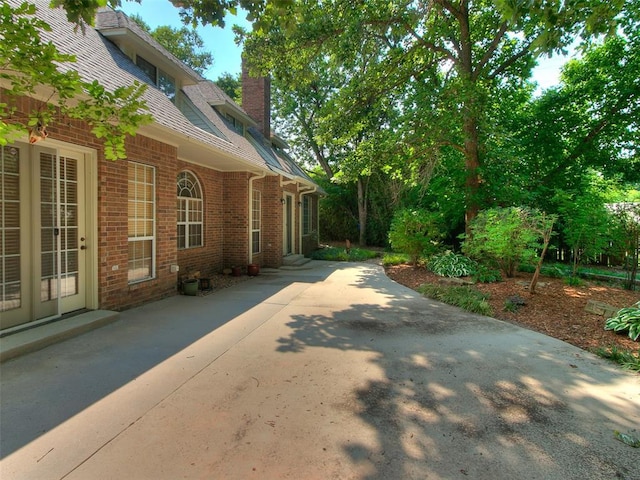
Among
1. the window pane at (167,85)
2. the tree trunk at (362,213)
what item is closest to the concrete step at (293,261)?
the window pane at (167,85)

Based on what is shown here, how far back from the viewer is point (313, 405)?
2916mm

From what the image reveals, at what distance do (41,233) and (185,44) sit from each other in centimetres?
2657

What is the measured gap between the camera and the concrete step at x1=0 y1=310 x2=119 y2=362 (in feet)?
12.1

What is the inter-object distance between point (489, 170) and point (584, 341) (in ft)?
20.0

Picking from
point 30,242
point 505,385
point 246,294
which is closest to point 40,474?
point 30,242

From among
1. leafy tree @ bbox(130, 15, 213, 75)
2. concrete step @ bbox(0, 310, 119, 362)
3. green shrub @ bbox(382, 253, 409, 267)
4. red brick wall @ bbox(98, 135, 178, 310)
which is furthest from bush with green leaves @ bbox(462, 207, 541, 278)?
leafy tree @ bbox(130, 15, 213, 75)

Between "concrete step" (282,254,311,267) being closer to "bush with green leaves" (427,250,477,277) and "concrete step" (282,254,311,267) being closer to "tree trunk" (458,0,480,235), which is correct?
"bush with green leaves" (427,250,477,277)

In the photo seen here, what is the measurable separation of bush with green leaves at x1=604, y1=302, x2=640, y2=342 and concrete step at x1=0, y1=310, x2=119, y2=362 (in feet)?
23.1

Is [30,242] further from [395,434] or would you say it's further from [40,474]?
[395,434]

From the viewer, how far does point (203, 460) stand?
2.22 meters

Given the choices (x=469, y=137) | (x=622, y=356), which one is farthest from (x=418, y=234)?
(x=622, y=356)

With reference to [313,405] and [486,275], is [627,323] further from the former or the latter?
[313,405]

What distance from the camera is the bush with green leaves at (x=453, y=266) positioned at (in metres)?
8.97

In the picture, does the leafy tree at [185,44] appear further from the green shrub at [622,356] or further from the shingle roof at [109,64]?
the green shrub at [622,356]
